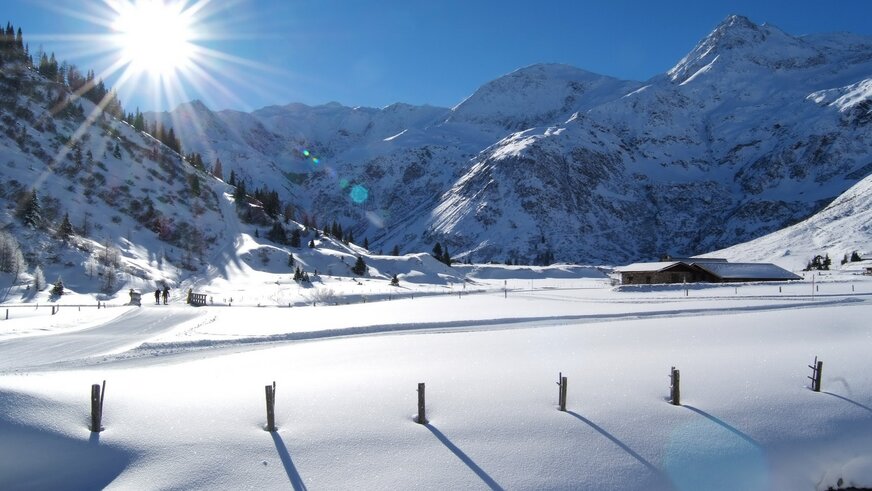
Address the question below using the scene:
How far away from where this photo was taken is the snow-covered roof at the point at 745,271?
237 feet

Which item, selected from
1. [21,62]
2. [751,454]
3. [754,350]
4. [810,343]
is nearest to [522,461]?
[751,454]

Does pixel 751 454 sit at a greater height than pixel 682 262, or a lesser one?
lesser

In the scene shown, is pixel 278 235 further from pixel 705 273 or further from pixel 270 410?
pixel 270 410

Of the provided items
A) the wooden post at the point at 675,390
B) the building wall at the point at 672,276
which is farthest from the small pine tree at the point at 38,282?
the building wall at the point at 672,276

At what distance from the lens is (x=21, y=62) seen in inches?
4365

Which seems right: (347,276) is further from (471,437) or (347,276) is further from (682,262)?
(471,437)

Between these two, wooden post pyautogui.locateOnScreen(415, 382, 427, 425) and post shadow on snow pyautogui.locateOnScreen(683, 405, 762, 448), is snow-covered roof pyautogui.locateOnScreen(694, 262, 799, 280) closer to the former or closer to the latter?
post shadow on snow pyautogui.locateOnScreen(683, 405, 762, 448)

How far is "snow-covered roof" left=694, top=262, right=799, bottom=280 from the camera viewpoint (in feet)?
237

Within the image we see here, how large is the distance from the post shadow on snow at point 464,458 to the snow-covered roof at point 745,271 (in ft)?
233

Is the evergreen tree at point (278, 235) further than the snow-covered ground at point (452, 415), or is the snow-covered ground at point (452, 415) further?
the evergreen tree at point (278, 235)

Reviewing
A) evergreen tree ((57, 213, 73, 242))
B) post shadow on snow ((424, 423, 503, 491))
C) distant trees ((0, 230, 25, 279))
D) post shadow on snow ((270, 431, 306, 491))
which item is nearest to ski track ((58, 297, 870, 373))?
post shadow on snow ((270, 431, 306, 491))

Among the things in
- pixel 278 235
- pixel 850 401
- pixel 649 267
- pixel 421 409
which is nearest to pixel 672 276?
pixel 649 267

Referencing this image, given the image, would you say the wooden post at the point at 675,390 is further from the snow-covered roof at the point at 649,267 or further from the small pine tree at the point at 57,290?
the snow-covered roof at the point at 649,267

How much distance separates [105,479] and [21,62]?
138 m
